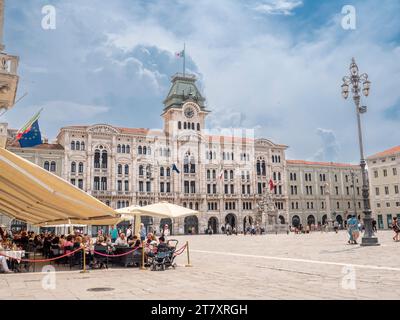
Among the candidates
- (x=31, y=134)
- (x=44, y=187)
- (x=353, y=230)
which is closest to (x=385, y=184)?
(x=353, y=230)

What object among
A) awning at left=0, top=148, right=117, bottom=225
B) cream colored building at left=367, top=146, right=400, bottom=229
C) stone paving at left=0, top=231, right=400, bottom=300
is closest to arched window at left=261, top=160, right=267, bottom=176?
cream colored building at left=367, top=146, right=400, bottom=229

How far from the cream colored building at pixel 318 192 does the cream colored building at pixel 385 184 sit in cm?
513

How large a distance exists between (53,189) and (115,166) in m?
47.6

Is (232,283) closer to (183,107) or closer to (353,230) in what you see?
→ (353,230)

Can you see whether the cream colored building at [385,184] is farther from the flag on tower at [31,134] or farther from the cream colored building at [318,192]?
the flag on tower at [31,134]

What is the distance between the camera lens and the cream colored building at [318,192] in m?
70.0

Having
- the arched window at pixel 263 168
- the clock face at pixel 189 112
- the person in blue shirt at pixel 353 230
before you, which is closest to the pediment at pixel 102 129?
the clock face at pixel 189 112

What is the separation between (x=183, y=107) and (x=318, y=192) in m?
29.2

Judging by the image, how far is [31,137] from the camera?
1833 centimetres

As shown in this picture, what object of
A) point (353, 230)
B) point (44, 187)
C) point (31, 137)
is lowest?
Result: point (353, 230)

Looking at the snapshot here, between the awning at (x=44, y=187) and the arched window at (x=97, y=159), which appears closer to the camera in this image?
the awning at (x=44, y=187)

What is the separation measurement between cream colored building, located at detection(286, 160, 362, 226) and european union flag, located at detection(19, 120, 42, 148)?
56.2 metres

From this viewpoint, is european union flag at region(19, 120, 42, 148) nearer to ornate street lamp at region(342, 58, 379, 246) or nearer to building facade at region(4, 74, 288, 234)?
ornate street lamp at region(342, 58, 379, 246)
